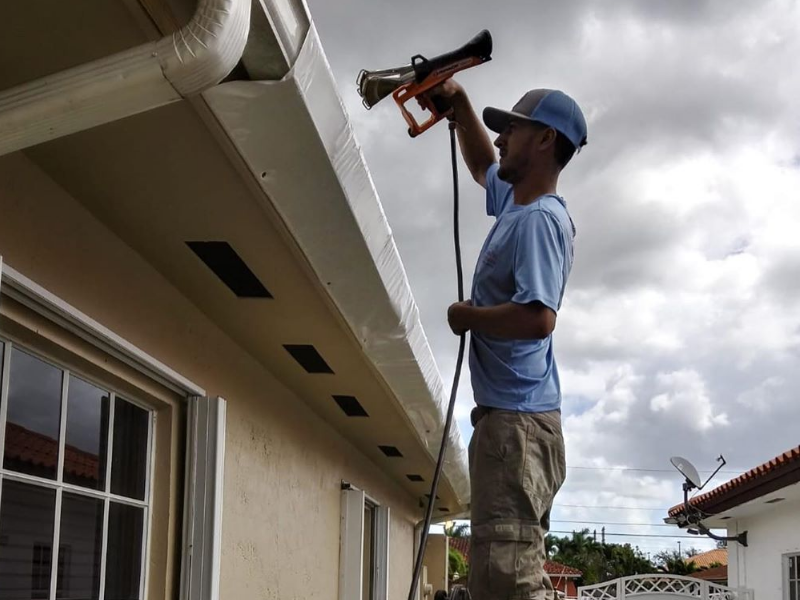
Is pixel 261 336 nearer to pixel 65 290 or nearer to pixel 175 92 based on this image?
pixel 65 290

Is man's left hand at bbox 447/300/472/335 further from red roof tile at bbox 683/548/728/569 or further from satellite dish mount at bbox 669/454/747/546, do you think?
red roof tile at bbox 683/548/728/569

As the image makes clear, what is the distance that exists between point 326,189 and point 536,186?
59 cm

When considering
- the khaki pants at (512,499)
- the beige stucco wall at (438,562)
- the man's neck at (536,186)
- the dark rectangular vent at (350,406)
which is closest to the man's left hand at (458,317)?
the khaki pants at (512,499)

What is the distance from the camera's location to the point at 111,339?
3.19 meters

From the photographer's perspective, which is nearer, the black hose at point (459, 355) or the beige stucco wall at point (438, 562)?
the black hose at point (459, 355)

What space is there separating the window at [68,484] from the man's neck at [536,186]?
1541 millimetres

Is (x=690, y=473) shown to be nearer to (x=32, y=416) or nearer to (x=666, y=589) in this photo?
(x=666, y=589)

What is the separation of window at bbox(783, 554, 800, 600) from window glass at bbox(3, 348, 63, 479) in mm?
9869

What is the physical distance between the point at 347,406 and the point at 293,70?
389 cm

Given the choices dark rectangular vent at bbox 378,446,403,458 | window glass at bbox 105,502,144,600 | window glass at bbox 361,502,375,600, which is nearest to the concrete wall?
window glass at bbox 361,502,375,600

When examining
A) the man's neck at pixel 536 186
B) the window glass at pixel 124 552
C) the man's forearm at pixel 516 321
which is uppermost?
the man's neck at pixel 536 186

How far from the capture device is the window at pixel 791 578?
1094cm

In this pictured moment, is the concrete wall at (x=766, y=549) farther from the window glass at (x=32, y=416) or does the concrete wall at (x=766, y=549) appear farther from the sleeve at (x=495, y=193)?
the window glass at (x=32, y=416)

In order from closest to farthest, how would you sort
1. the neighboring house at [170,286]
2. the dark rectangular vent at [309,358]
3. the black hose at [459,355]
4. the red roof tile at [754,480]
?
1. the neighboring house at [170,286]
2. the black hose at [459,355]
3. the dark rectangular vent at [309,358]
4. the red roof tile at [754,480]
